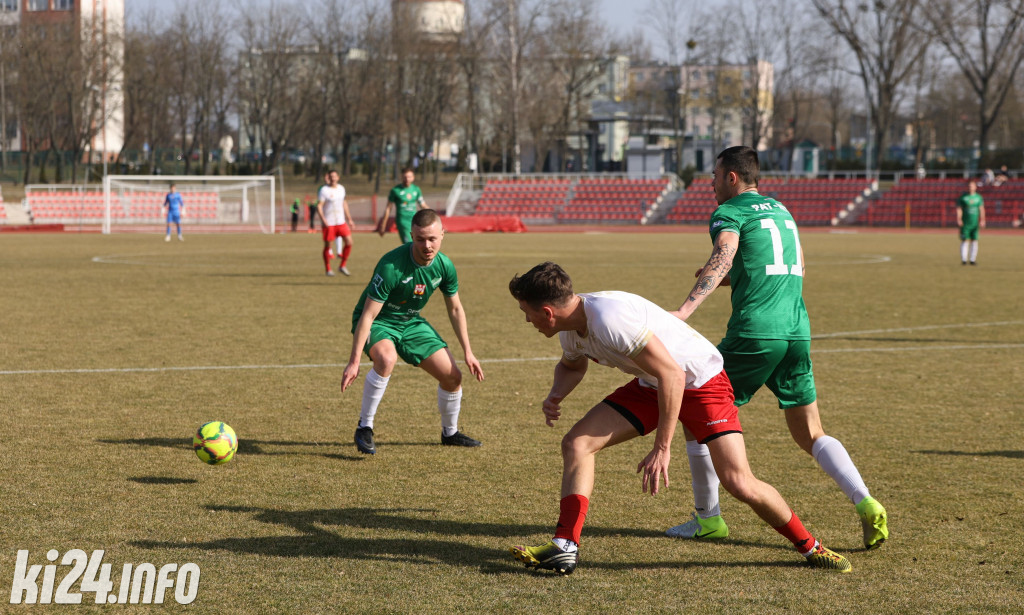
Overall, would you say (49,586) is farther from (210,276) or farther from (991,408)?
(210,276)

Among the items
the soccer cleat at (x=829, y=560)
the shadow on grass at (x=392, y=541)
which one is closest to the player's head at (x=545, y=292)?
the shadow on grass at (x=392, y=541)

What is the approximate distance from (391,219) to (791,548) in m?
45.1

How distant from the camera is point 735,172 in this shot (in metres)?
5.53

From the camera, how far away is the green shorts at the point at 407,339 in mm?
7633

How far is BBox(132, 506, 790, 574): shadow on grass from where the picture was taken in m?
5.14

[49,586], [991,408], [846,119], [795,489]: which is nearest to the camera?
[49,586]

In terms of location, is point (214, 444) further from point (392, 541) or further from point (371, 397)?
point (392, 541)

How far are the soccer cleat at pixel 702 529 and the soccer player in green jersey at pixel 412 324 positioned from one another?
2215 mm

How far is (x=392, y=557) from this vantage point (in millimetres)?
5180

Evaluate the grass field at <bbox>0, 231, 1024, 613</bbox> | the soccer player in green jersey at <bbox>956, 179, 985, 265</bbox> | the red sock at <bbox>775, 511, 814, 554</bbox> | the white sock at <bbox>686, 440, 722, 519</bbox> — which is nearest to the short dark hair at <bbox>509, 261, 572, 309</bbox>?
the grass field at <bbox>0, 231, 1024, 613</bbox>

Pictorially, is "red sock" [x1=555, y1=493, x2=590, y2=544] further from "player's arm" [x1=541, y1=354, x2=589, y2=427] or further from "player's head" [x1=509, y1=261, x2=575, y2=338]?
"player's head" [x1=509, y1=261, x2=575, y2=338]

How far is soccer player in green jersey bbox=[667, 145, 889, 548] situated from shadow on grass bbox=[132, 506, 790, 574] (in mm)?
437


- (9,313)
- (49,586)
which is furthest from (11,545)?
(9,313)

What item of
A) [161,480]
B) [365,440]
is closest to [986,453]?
[365,440]
